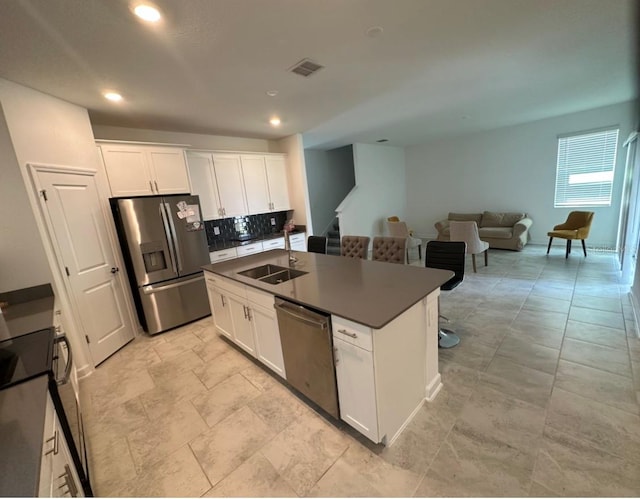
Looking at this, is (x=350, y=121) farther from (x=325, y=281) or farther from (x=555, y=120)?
(x=555, y=120)

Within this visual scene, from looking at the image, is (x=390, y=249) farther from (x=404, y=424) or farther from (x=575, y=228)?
(x=575, y=228)

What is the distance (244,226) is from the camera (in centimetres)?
493

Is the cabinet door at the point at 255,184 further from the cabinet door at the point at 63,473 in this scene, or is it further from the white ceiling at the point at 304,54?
the cabinet door at the point at 63,473

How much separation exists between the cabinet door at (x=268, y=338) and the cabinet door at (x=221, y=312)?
0.55 m

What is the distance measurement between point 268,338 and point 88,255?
222cm

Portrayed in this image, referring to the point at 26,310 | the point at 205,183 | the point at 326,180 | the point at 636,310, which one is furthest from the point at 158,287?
the point at 636,310

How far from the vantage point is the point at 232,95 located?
287cm

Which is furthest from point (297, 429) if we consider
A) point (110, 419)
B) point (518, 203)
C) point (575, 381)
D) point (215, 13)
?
point (518, 203)

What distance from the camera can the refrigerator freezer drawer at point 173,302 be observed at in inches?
130

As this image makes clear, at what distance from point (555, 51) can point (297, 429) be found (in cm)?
→ 399

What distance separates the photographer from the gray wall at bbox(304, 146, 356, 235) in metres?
6.80

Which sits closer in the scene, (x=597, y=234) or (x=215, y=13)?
(x=215, y=13)

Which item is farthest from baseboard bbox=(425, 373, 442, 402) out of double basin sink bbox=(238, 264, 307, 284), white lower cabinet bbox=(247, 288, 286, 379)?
double basin sink bbox=(238, 264, 307, 284)

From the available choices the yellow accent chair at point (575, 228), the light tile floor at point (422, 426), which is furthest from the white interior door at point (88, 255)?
the yellow accent chair at point (575, 228)
